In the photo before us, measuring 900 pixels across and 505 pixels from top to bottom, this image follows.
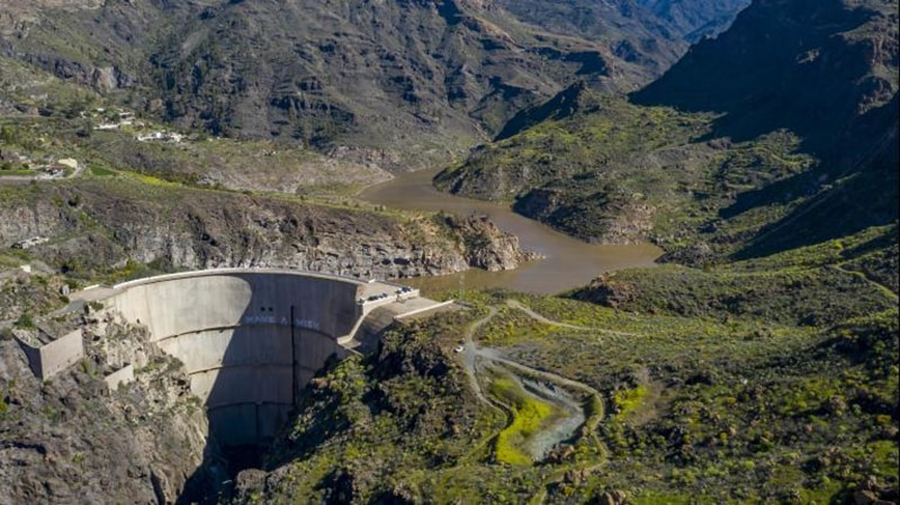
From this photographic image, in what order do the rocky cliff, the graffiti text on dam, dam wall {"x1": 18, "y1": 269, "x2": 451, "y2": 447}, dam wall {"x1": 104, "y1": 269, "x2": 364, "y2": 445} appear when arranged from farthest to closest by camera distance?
1. the rocky cliff
2. the graffiti text on dam
3. dam wall {"x1": 104, "y1": 269, "x2": 364, "y2": 445}
4. dam wall {"x1": 18, "y1": 269, "x2": 451, "y2": 447}

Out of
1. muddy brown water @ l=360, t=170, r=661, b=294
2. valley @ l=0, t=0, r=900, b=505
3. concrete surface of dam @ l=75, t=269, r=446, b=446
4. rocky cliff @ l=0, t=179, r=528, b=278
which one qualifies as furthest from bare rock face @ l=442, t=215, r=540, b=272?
Result: concrete surface of dam @ l=75, t=269, r=446, b=446

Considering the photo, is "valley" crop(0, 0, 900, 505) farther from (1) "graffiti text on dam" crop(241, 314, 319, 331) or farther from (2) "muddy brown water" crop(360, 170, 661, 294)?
(2) "muddy brown water" crop(360, 170, 661, 294)

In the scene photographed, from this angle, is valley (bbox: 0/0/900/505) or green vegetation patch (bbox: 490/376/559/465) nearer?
valley (bbox: 0/0/900/505)

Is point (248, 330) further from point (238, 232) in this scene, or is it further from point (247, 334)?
point (238, 232)

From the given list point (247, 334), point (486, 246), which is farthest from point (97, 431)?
point (486, 246)

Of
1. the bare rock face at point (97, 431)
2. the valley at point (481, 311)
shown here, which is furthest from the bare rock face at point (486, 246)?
the bare rock face at point (97, 431)

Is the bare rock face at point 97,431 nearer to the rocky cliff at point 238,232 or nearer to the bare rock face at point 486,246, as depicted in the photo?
the rocky cliff at point 238,232
